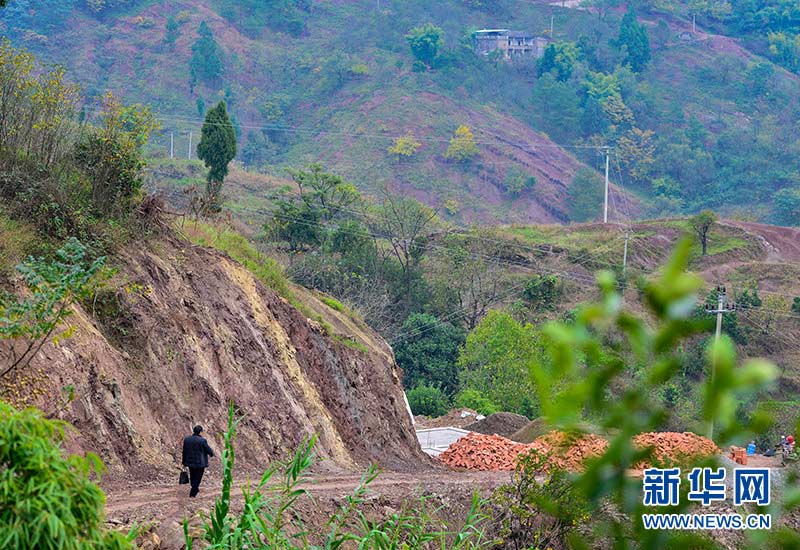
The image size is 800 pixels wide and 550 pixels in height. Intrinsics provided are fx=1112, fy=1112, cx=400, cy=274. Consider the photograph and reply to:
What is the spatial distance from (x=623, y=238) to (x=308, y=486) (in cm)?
5133

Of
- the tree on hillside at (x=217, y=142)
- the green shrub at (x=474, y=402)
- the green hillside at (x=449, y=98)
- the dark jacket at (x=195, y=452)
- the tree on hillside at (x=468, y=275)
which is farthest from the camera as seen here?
the green hillside at (x=449, y=98)

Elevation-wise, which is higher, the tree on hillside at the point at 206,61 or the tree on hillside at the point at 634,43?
the tree on hillside at the point at 634,43

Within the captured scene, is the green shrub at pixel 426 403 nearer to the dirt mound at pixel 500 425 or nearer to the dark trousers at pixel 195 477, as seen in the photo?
the dirt mound at pixel 500 425

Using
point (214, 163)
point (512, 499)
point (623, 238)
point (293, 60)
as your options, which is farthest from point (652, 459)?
point (293, 60)

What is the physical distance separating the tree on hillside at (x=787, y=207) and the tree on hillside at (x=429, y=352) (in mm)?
52508

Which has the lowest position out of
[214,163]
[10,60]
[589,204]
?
[589,204]

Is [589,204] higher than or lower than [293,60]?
lower

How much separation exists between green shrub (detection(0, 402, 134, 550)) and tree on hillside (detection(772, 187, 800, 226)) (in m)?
89.9

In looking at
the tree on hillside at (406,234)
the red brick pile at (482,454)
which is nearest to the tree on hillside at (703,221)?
the tree on hillside at (406,234)

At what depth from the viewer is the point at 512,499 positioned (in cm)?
1767

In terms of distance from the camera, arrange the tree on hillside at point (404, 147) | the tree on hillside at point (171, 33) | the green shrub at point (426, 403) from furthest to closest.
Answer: the tree on hillside at point (171, 33) → the tree on hillside at point (404, 147) → the green shrub at point (426, 403)

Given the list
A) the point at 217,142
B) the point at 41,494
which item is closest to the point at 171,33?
the point at 217,142

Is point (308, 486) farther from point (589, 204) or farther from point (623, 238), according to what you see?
point (589, 204)

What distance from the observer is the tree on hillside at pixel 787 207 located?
294 ft
